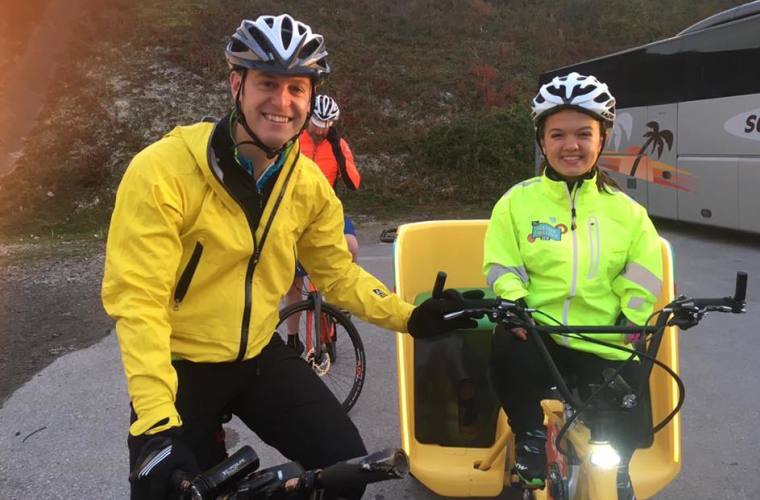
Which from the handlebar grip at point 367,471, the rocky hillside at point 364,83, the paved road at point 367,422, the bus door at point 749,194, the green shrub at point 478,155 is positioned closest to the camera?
the handlebar grip at point 367,471

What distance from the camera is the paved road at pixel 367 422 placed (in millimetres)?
3424

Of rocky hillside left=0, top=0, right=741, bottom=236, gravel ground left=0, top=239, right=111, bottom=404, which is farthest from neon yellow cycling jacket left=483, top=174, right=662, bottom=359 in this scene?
rocky hillside left=0, top=0, right=741, bottom=236

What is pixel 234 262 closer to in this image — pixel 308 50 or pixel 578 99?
pixel 308 50

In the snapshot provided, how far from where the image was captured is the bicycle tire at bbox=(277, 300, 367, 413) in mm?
4367

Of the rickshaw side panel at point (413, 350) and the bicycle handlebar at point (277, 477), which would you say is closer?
the bicycle handlebar at point (277, 477)

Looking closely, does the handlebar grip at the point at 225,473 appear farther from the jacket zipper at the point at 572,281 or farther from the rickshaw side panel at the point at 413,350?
the rickshaw side panel at the point at 413,350

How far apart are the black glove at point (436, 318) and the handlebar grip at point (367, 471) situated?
840 millimetres

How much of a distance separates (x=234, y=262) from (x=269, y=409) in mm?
548

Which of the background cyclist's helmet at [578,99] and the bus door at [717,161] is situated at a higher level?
the background cyclist's helmet at [578,99]

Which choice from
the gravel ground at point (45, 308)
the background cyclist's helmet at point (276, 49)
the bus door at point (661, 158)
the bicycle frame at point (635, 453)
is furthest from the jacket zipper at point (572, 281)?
the bus door at point (661, 158)

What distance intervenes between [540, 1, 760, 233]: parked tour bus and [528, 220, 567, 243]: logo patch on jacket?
8562mm

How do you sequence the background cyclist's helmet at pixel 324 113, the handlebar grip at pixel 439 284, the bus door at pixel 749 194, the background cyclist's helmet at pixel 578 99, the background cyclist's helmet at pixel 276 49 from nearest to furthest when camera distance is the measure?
the background cyclist's helmet at pixel 276 49 → the handlebar grip at pixel 439 284 → the background cyclist's helmet at pixel 578 99 → the background cyclist's helmet at pixel 324 113 → the bus door at pixel 749 194

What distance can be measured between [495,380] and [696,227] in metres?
11.1

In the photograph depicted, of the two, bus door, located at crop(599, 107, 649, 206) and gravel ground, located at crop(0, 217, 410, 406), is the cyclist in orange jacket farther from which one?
bus door, located at crop(599, 107, 649, 206)
